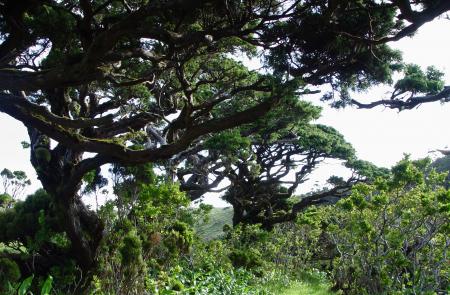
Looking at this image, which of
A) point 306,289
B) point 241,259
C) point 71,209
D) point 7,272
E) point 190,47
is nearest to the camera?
point 190,47

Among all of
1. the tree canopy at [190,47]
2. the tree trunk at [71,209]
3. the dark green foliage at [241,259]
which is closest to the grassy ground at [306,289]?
the dark green foliage at [241,259]

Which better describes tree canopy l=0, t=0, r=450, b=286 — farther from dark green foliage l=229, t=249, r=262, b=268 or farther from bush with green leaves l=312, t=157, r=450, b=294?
dark green foliage l=229, t=249, r=262, b=268

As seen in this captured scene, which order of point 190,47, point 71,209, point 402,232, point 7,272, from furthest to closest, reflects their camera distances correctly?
point 71,209 → point 7,272 → point 402,232 → point 190,47

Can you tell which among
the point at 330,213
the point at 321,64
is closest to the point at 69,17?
the point at 321,64

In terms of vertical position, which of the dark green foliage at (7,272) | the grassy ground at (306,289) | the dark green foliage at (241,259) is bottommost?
the grassy ground at (306,289)

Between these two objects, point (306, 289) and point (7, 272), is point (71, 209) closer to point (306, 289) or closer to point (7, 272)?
point (7, 272)

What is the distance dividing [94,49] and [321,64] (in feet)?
8.77

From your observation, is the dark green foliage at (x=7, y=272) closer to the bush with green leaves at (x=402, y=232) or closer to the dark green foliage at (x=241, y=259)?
the dark green foliage at (x=241, y=259)

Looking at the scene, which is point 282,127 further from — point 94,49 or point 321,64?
point 94,49

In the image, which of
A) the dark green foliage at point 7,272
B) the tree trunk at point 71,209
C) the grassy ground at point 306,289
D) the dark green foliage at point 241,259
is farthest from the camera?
the dark green foliage at point 241,259

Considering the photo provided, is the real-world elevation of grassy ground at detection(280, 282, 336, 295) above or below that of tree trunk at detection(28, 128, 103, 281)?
below

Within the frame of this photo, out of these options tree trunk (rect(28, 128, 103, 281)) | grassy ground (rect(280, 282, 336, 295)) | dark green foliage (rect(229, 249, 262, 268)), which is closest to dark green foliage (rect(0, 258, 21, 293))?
tree trunk (rect(28, 128, 103, 281))

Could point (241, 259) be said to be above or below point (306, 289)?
above

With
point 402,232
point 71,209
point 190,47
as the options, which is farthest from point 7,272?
point 402,232
